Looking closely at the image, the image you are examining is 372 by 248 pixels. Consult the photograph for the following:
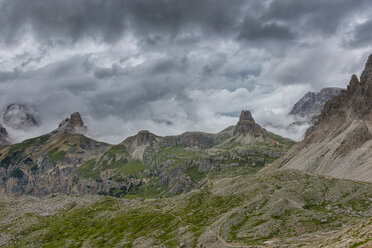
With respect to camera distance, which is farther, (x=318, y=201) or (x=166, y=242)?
(x=318, y=201)

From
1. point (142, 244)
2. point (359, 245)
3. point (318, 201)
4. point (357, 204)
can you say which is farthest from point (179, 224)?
point (359, 245)

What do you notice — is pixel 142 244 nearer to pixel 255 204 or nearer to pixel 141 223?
pixel 141 223

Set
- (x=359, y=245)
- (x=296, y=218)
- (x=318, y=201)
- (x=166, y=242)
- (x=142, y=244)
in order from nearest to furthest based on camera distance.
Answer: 1. (x=359, y=245)
2. (x=296, y=218)
3. (x=166, y=242)
4. (x=142, y=244)
5. (x=318, y=201)

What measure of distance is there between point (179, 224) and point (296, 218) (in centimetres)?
7189

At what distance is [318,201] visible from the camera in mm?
164250

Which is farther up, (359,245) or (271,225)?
(359,245)

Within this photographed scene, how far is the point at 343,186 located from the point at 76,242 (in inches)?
7064

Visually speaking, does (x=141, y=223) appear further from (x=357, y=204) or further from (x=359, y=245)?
(x=359, y=245)

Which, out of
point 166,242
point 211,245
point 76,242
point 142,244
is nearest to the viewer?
point 211,245

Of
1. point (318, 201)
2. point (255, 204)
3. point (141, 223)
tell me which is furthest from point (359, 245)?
point (141, 223)

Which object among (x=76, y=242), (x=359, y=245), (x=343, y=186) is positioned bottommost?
(x=76, y=242)

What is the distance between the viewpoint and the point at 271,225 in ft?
406

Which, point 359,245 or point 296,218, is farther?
point 296,218

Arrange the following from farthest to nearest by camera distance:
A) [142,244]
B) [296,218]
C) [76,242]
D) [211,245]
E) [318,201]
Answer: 1. [76,242]
2. [318,201]
3. [142,244]
4. [296,218]
5. [211,245]
